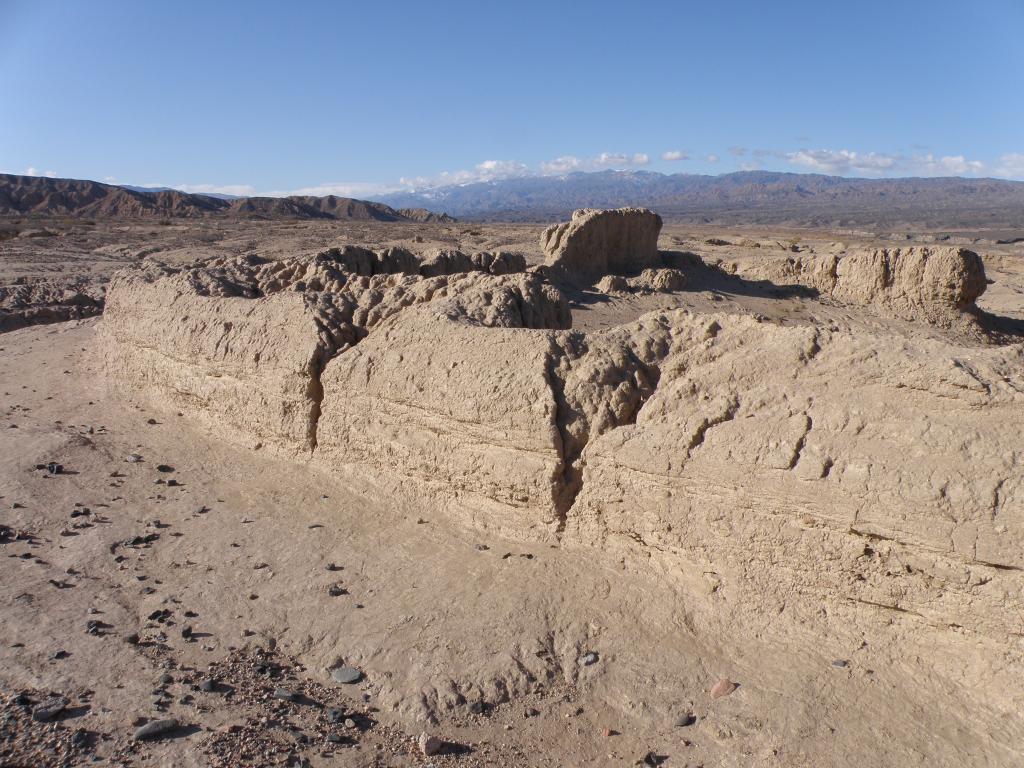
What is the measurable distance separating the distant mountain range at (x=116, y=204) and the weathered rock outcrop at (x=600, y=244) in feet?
167

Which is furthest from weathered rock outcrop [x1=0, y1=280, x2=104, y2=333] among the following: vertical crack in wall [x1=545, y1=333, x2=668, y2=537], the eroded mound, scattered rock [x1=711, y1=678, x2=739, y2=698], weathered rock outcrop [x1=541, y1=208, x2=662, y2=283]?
scattered rock [x1=711, y1=678, x2=739, y2=698]

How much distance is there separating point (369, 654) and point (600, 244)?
46.4 feet

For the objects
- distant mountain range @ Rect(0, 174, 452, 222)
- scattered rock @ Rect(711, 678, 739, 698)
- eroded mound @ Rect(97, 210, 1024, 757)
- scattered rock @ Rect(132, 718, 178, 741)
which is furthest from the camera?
distant mountain range @ Rect(0, 174, 452, 222)

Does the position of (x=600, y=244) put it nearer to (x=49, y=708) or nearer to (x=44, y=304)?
(x=44, y=304)

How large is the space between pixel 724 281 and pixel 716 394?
13.6 metres

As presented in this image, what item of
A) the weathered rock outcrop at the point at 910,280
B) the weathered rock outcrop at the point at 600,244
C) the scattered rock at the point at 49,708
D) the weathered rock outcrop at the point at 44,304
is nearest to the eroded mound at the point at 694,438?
the scattered rock at the point at 49,708

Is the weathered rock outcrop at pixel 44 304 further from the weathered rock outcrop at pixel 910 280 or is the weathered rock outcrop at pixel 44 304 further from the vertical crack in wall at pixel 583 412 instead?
the weathered rock outcrop at pixel 910 280

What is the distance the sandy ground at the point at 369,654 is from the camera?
336cm

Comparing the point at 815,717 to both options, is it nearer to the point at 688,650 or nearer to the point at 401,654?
the point at 688,650

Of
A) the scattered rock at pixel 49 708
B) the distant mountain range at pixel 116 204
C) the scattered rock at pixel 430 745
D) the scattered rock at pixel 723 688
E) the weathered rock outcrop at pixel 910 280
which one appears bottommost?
the scattered rock at pixel 430 745

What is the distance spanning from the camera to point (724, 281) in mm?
17328

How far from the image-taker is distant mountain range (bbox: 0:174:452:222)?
59.6m

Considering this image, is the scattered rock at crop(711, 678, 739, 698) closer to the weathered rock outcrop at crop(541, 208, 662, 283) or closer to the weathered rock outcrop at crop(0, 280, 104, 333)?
the weathered rock outcrop at crop(541, 208, 662, 283)

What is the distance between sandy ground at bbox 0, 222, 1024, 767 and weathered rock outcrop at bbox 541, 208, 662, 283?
36.1 feet
